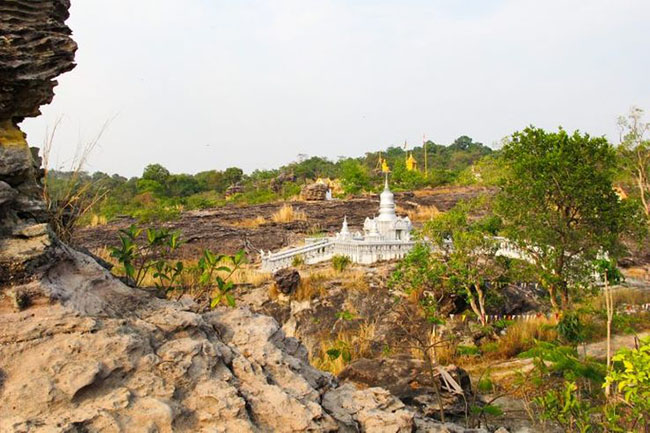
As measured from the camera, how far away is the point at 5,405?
2227 mm

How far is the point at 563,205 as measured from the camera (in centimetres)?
935

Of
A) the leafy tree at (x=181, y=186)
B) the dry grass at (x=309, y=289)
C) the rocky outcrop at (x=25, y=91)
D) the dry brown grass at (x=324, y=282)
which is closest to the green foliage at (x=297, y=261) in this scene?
the dry brown grass at (x=324, y=282)

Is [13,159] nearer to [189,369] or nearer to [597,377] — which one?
[189,369]

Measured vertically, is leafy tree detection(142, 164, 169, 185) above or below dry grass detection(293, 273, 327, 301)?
above

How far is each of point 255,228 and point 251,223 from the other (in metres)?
1.52

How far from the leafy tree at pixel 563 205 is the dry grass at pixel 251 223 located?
11.1m

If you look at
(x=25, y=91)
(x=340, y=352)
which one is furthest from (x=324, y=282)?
(x=25, y=91)

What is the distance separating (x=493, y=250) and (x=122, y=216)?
15.8 meters

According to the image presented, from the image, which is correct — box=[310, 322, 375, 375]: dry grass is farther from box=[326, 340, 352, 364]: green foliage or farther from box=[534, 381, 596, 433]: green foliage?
box=[534, 381, 596, 433]: green foliage

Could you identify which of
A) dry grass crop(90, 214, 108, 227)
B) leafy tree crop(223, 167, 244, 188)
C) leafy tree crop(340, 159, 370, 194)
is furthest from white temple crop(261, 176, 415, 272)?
leafy tree crop(223, 167, 244, 188)

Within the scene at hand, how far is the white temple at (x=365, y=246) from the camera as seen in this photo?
13016 millimetres

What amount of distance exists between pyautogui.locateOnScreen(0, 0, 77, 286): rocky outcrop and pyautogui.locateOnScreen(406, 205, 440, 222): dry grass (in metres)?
18.2

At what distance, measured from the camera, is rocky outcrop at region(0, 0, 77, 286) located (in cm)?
279

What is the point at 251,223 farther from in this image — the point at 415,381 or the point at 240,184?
the point at 240,184
